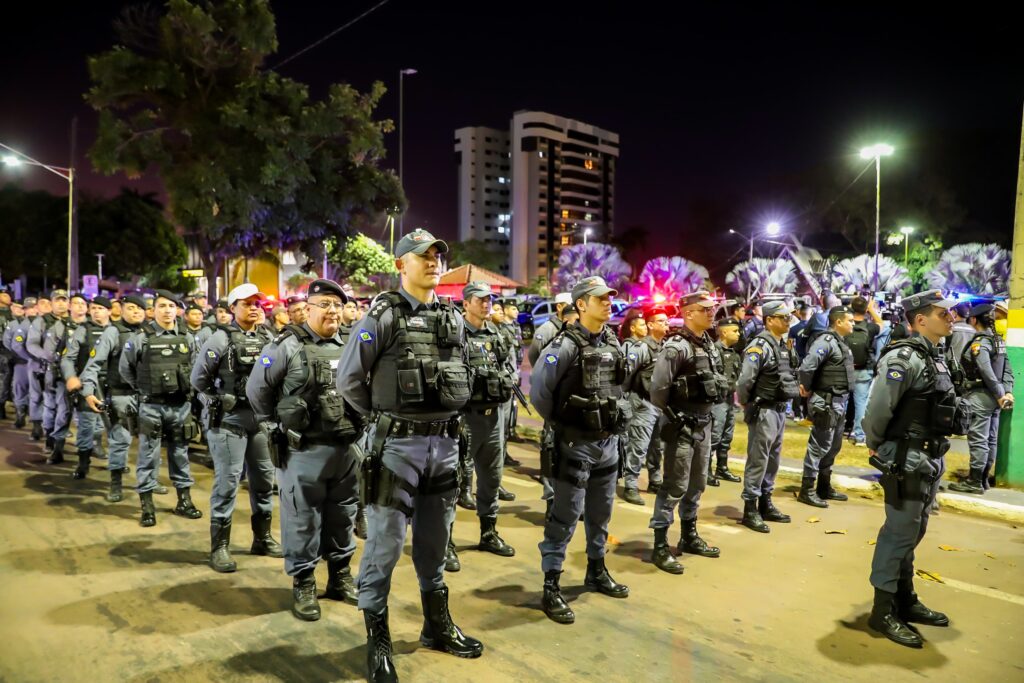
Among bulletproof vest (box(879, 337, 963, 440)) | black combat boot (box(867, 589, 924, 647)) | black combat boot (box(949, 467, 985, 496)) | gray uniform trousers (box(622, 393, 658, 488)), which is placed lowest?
black combat boot (box(867, 589, 924, 647))

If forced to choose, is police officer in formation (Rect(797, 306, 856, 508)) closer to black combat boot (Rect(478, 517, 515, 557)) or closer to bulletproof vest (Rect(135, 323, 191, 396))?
black combat boot (Rect(478, 517, 515, 557))

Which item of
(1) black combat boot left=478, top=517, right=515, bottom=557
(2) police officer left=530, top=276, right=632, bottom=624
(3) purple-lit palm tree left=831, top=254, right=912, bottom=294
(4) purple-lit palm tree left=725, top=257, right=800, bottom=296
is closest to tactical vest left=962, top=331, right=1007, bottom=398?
(2) police officer left=530, top=276, right=632, bottom=624

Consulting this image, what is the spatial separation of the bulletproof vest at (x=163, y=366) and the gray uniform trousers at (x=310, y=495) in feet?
8.65

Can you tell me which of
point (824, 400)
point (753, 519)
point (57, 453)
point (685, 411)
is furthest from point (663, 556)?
point (57, 453)

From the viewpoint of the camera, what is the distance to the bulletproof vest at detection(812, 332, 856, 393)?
7.20 metres

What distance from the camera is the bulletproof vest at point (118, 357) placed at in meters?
7.20

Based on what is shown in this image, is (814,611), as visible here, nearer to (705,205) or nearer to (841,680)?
(841,680)

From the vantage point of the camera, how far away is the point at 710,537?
20.3ft

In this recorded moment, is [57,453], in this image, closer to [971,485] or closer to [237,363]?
[237,363]

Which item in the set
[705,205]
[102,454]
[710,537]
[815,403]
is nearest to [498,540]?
[710,537]

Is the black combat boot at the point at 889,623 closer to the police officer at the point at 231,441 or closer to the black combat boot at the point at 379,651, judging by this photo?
the black combat boot at the point at 379,651

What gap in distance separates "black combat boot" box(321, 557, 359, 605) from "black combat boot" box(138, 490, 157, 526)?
8.42 ft

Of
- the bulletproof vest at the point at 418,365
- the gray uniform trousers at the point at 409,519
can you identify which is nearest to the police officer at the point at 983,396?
the gray uniform trousers at the point at 409,519

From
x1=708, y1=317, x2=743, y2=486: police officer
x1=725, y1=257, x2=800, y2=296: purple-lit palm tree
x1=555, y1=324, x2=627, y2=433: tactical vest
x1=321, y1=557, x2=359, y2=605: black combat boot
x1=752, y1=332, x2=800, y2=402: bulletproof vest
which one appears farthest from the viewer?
x1=725, y1=257, x2=800, y2=296: purple-lit palm tree
